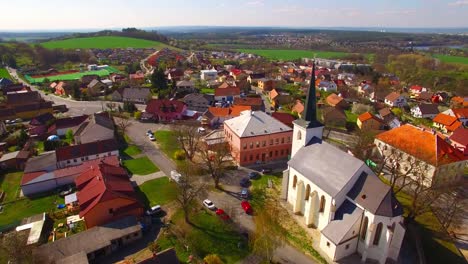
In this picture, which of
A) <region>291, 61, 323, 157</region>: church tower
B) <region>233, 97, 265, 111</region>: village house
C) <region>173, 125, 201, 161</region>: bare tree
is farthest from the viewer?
<region>233, 97, 265, 111</region>: village house

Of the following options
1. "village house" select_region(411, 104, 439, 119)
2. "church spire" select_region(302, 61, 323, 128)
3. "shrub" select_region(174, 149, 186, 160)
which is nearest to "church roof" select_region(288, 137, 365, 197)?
"church spire" select_region(302, 61, 323, 128)

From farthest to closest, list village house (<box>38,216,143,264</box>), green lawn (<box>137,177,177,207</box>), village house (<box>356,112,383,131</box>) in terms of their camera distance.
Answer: village house (<box>356,112,383,131</box>) → green lawn (<box>137,177,177,207</box>) → village house (<box>38,216,143,264</box>)

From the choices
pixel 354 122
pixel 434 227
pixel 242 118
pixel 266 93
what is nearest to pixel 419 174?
pixel 434 227

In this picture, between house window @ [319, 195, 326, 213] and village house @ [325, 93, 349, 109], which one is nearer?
house window @ [319, 195, 326, 213]

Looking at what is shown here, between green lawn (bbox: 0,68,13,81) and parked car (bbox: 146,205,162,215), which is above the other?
parked car (bbox: 146,205,162,215)

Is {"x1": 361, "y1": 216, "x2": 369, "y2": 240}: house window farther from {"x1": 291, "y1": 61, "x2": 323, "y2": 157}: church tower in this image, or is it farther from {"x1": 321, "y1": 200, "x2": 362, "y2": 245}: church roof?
{"x1": 291, "y1": 61, "x2": 323, "y2": 157}: church tower

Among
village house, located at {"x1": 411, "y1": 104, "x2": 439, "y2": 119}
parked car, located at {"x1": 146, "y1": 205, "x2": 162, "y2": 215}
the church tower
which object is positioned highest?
the church tower

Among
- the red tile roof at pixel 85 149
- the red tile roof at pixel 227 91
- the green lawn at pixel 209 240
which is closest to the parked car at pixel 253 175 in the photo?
the green lawn at pixel 209 240
